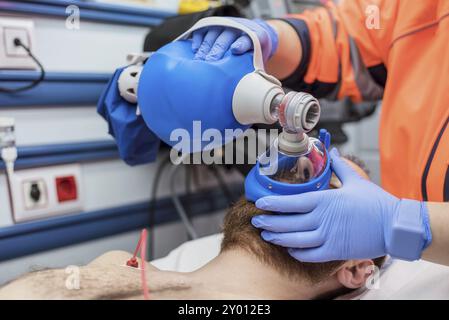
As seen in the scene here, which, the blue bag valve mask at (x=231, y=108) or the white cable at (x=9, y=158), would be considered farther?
the white cable at (x=9, y=158)

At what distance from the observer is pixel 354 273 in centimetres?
94

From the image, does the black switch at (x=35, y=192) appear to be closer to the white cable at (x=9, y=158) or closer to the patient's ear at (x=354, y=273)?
the white cable at (x=9, y=158)

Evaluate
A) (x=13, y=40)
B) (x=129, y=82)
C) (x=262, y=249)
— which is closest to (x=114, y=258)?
(x=262, y=249)

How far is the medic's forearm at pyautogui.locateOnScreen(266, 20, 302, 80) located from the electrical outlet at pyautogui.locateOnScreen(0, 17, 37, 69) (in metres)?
0.65

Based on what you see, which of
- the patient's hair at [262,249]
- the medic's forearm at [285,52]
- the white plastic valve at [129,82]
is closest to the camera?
the patient's hair at [262,249]

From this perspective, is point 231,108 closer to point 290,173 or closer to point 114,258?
point 290,173

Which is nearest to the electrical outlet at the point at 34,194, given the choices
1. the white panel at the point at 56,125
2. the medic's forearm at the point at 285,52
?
the white panel at the point at 56,125

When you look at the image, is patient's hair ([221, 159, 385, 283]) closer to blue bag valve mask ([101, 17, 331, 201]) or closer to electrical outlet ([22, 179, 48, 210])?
blue bag valve mask ([101, 17, 331, 201])

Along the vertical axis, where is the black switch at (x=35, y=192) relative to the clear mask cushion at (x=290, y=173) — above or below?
below

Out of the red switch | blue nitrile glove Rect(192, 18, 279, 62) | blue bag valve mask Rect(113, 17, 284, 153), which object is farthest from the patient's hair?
the red switch

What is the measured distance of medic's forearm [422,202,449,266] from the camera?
29.1 inches

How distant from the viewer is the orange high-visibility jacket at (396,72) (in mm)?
961

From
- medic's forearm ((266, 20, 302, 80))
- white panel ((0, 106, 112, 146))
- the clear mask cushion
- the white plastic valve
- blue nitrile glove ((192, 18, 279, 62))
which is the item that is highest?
blue nitrile glove ((192, 18, 279, 62))
